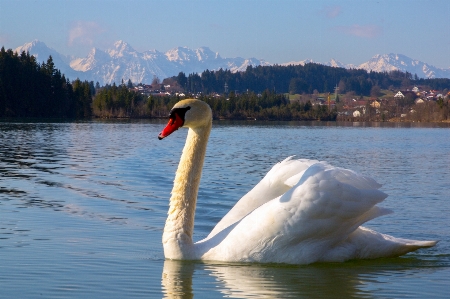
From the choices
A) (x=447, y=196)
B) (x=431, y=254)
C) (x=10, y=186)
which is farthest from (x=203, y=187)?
(x=431, y=254)

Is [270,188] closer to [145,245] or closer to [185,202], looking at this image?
[185,202]

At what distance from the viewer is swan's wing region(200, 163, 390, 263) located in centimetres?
784

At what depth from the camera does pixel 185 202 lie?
8812 millimetres

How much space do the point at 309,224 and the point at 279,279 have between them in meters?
0.67

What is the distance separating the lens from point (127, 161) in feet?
93.2

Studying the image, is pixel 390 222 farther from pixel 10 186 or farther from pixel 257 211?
pixel 10 186

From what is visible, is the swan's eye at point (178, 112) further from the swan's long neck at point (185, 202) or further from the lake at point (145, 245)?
the lake at point (145, 245)

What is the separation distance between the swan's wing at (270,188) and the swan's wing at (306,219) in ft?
1.89

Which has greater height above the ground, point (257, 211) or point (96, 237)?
point (257, 211)

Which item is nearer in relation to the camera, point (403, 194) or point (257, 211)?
point (257, 211)

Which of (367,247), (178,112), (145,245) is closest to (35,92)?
(145,245)

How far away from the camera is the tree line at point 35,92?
12500cm

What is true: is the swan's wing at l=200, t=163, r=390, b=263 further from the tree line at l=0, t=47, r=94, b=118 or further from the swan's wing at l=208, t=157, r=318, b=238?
the tree line at l=0, t=47, r=94, b=118

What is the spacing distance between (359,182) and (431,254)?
2.40m
